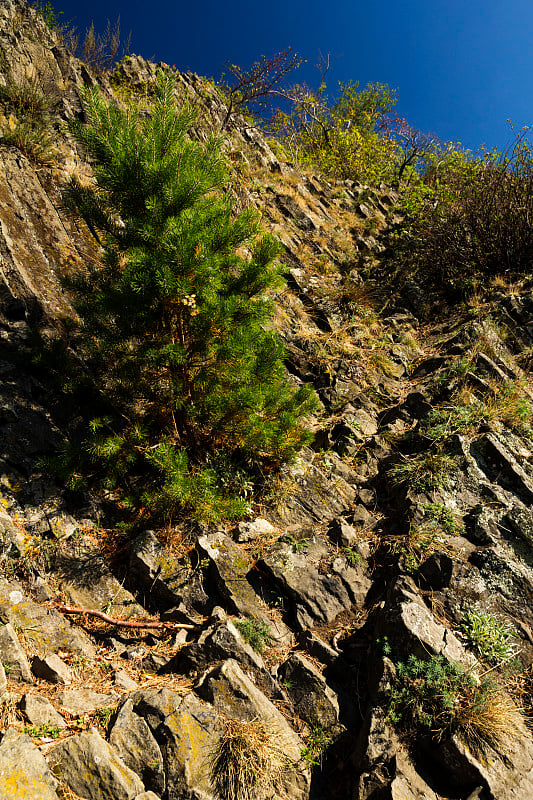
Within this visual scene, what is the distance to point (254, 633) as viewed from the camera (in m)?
3.52

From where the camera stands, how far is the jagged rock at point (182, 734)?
2559mm

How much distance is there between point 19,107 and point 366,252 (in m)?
8.20

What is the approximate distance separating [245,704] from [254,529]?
1740mm

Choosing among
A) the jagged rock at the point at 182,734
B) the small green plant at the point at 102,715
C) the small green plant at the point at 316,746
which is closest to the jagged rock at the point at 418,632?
the small green plant at the point at 316,746

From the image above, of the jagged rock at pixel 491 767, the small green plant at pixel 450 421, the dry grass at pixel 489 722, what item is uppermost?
the small green plant at pixel 450 421

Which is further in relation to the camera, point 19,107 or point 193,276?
Answer: point 19,107

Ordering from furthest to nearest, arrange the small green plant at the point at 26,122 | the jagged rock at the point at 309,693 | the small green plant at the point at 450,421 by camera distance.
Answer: the small green plant at the point at 26,122 < the small green plant at the point at 450,421 < the jagged rock at the point at 309,693

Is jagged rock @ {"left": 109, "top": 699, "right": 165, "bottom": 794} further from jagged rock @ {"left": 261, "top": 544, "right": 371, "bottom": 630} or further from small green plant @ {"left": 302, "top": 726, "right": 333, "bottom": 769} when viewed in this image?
jagged rock @ {"left": 261, "top": 544, "right": 371, "bottom": 630}

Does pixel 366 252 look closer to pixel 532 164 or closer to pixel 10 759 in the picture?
pixel 532 164

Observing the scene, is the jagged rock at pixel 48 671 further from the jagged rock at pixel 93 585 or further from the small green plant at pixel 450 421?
the small green plant at pixel 450 421

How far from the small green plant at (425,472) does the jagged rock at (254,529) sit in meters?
1.72

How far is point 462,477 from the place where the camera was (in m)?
4.83

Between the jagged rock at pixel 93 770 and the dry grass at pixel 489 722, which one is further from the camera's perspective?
the dry grass at pixel 489 722

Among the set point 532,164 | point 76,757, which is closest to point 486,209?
point 532,164
